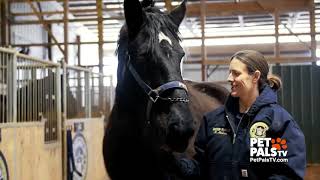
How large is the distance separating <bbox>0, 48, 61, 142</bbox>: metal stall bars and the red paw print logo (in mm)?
2865

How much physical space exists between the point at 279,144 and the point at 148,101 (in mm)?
698

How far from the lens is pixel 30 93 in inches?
195

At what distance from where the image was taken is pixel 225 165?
6.32ft

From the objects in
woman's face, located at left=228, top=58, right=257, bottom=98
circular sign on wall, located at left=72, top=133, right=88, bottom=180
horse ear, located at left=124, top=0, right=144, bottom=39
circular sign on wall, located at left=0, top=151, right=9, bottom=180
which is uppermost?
horse ear, located at left=124, top=0, right=144, bottom=39

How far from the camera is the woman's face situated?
1.94 meters

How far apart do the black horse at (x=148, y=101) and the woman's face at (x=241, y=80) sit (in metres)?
0.26

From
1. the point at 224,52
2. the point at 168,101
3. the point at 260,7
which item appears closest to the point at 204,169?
the point at 168,101

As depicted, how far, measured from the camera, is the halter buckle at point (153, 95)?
214 cm

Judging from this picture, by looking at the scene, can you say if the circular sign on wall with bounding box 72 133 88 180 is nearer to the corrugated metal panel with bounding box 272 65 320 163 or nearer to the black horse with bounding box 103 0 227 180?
the corrugated metal panel with bounding box 272 65 320 163

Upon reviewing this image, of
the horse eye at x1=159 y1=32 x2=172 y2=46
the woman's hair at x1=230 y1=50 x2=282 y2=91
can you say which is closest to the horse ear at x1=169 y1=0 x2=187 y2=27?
the horse eye at x1=159 y1=32 x2=172 y2=46

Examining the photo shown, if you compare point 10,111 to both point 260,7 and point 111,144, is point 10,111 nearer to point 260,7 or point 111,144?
point 111,144

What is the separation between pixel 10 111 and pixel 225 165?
2.79m

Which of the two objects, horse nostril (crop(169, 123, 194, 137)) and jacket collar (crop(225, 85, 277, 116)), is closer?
jacket collar (crop(225, 85, 277, 116))

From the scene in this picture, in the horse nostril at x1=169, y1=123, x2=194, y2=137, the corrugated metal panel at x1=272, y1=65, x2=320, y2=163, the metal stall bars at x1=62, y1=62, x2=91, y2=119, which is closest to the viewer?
the horse nostril at x1=169, y1=123, x2=194, y2=137
